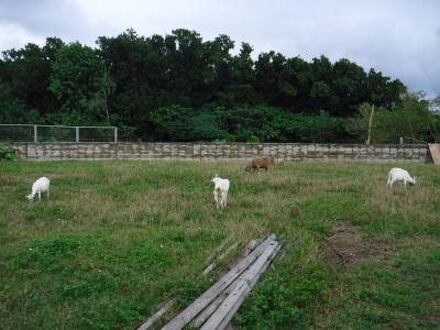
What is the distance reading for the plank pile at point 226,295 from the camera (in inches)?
245

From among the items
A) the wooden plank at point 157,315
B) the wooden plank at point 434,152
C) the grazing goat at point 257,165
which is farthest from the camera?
the wooden plank at point 434,152

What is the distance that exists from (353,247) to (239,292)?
3.17 metres

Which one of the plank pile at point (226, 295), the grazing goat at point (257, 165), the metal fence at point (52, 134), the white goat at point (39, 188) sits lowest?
the plank pile at point (226, 295)

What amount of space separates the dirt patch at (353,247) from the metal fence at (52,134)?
18.2 meters

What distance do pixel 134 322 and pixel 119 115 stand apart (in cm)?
3457

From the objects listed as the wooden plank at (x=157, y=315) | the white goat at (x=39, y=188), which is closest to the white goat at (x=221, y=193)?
the white goat at (x=39, y=188)

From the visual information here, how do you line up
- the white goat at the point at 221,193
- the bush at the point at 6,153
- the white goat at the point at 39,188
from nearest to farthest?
the white goat at the point at 221,193, the white goat at the point at 39,188, the bush at the point at 6,153

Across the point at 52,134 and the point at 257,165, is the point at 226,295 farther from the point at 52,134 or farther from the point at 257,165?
the point at 52,134

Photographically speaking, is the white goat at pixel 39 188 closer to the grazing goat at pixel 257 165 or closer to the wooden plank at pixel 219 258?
the wooden plank at pixel 219 258

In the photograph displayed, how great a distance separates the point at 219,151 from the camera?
26391 mm

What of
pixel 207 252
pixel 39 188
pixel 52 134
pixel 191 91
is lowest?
pixel 207 252

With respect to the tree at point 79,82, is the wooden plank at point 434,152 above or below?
below

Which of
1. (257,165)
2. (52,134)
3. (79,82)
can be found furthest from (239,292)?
(79,82)

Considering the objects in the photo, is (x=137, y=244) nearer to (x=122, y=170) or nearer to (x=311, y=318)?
(x=311, y=318)
